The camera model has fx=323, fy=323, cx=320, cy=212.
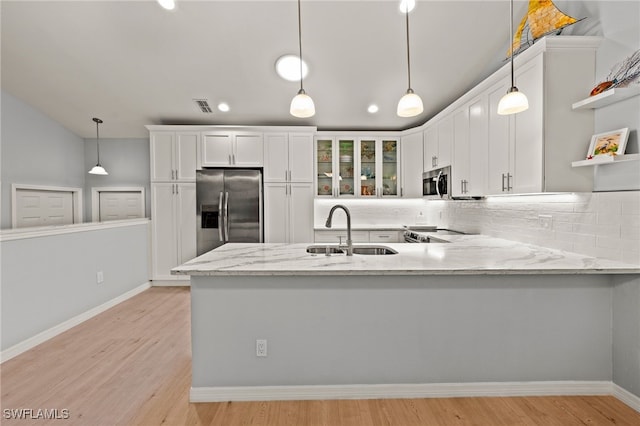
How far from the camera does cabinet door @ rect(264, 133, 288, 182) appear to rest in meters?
4.71

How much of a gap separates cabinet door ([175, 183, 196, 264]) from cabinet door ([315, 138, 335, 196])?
186 cm

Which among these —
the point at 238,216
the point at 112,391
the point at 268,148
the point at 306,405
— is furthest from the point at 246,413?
the point at 268,148

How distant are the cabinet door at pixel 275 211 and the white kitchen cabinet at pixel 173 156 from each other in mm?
1124

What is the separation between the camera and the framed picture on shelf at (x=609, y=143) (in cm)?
197

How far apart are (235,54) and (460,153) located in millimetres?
2688

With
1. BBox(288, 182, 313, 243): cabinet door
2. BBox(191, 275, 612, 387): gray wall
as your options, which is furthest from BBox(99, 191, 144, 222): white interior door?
BBox(191, 275, 612, 387): gray wall

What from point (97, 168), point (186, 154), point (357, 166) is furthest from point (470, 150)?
point (97, 168)

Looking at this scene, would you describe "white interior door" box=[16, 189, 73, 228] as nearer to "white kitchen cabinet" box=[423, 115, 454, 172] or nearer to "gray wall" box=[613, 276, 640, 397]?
"white kitchen cabinet" box=[423, 115, 454, 172]

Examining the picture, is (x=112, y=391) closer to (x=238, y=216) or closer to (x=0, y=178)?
(x=238, y=216)

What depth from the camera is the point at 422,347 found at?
2.04 m

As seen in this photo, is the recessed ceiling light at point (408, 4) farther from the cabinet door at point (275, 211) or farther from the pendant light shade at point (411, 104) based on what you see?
the cabinet door at point (275, 211)

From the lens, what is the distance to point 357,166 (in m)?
4.97

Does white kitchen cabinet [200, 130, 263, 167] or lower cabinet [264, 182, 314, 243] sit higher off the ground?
white kitchen cabinet [200, 130, 263, 167]

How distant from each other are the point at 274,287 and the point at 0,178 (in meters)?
4.27
